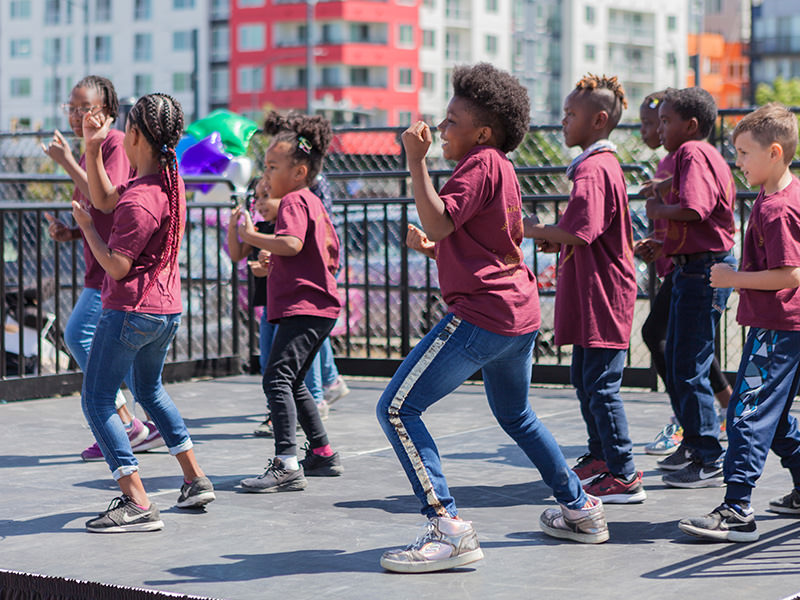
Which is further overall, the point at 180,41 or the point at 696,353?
the point at 180,41

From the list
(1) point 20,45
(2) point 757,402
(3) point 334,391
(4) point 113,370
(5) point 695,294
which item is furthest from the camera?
(1) point 20,45

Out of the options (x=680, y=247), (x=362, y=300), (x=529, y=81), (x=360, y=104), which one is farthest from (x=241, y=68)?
(x=680, y=247)

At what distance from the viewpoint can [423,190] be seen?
4.19 metres

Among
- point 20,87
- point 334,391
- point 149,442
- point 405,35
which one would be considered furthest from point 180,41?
point 149,442

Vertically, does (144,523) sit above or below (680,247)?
below

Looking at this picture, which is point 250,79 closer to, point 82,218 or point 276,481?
point 276,481

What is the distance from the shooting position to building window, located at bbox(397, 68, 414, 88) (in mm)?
83188

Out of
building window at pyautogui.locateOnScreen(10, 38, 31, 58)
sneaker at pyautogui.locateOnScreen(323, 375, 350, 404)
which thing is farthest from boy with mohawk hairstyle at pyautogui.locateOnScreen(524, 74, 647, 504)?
building window at pyautogui.locateOnScreen(10, 38, 31, 58)

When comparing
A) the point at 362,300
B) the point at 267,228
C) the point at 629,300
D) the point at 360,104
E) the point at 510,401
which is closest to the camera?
the point at 510,401

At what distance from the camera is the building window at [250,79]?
276ft

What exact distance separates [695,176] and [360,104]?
77160mm

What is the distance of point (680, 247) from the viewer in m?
5.86

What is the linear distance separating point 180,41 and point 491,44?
67.3ft

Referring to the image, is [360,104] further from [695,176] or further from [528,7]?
[695,176]
